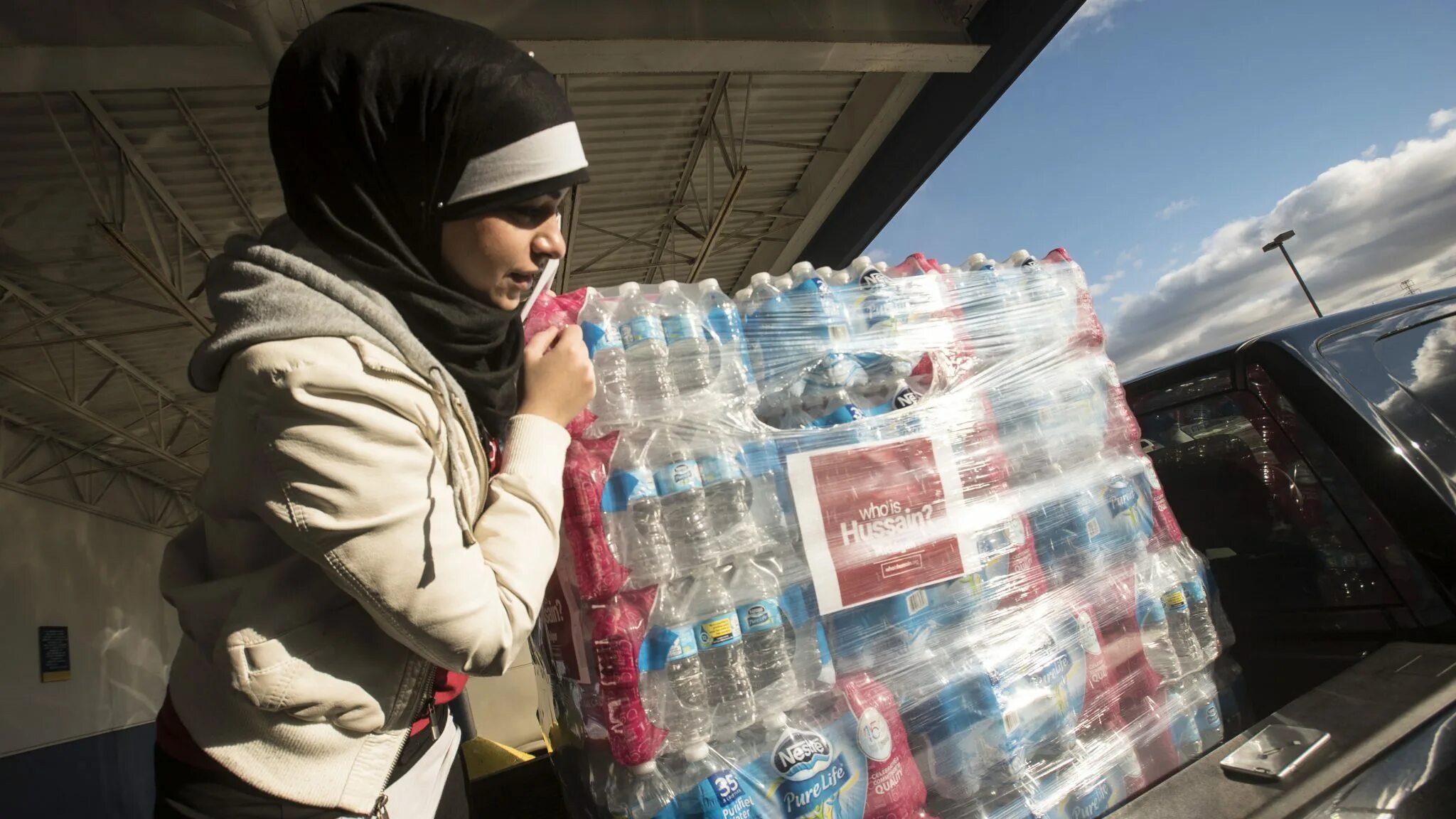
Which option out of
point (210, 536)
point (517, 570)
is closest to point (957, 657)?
point (517, 570)

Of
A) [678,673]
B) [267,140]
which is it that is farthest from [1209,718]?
[267,140]

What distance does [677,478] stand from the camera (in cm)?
167

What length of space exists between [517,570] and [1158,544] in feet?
6.47

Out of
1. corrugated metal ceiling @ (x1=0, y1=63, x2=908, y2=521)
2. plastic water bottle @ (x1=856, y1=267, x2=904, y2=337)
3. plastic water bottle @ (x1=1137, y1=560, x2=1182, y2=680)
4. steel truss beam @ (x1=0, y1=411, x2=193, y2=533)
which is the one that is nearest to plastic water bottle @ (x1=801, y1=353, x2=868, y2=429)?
plastic water bottle @ (x1=856, y1=267, x2=904, y2=337)

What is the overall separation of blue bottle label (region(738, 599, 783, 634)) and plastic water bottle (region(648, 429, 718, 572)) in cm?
14

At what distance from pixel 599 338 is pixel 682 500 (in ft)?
1.37

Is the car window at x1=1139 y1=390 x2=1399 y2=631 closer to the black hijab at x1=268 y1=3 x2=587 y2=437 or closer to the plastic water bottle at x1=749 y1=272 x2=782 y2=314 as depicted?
the plastic water bottle at x1=749 y1=272 x2=782 y2=314

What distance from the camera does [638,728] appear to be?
4.93 ft

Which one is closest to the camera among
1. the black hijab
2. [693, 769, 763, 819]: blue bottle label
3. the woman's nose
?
the black hijab

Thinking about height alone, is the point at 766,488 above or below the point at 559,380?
below

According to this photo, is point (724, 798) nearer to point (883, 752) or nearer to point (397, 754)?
point (883, 752)

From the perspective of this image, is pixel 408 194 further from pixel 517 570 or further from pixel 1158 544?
pixel 1158 544

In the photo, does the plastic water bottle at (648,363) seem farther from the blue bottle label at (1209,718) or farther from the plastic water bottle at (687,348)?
the blue bottle label at (1209,718)

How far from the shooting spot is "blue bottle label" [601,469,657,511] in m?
1.61
